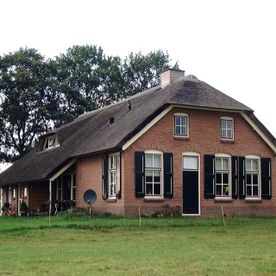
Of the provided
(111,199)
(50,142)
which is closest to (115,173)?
(111,199)

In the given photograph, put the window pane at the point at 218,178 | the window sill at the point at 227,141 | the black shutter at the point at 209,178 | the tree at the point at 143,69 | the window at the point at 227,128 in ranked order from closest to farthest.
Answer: the black shutter at the point at 209,178, the window pane at the point at 218,178, the window sill at the point at 227,141, the window at the point at 227,128, the tree at the point at 143,69

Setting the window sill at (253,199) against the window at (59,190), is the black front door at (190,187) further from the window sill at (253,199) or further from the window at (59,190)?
the window at (59,190)

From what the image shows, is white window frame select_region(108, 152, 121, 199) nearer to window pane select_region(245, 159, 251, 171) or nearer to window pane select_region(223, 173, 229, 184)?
window pane select_region(223, 173, 229, 184)

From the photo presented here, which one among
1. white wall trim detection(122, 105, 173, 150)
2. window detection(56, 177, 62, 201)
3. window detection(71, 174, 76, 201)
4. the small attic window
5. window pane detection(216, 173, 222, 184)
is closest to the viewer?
white wall trim detection(122, 105, 173, 150)

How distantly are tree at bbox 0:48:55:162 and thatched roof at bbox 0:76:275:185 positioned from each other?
1350 cm

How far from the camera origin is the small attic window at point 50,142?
4053 centimetres

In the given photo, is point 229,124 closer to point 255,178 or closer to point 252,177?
point 252,177

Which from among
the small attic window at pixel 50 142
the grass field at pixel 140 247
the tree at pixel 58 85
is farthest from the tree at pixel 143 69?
the grass field at pixel 140 247

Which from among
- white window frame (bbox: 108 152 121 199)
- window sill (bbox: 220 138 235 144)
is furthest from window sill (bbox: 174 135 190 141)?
white window frame (bbox: 108 152 121 199)

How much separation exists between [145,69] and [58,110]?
31.9ft

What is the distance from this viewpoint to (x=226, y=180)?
1211 inches

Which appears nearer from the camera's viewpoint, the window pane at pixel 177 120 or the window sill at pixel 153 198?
the window sill at pixel 153 198

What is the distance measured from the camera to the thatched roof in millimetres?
29250

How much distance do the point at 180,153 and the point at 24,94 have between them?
2606 cm
